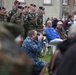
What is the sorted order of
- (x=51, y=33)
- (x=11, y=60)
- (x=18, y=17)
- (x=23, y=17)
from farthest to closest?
(x=51, y=33) < (x=23, y=17) < (x=18, y=17) < (x=11, y=60)

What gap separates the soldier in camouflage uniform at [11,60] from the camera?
1878 mm

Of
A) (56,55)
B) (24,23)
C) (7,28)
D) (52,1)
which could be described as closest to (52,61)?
(56,55)

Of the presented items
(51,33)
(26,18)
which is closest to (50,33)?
(51,33)

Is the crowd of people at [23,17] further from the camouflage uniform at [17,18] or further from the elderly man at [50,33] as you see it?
the elderly man at [50,33]

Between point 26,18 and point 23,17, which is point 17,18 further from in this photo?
point 26,18

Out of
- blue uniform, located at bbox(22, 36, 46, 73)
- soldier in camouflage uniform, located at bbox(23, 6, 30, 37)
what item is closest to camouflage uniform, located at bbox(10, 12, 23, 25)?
soldier in camouflage uniform, located at bbox(23, 6, 30, 37)

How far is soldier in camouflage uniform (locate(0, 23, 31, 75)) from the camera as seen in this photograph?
1.88 meters

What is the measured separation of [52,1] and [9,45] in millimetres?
36767

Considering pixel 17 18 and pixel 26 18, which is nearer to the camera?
pixel 17 18

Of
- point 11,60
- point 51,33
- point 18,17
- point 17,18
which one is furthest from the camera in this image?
point 51,33

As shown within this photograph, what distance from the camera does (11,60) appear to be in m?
1.88

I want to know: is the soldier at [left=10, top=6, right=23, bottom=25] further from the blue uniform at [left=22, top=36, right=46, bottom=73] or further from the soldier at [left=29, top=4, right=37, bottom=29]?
the blue uniform at [left=22, top=36, right=46, bottom=73]

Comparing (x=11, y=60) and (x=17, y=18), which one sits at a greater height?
(x=11, y=60)

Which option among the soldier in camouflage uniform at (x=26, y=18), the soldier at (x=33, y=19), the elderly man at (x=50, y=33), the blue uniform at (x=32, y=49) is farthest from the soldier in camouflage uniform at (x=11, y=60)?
the soldier at (x=33, y=19)
